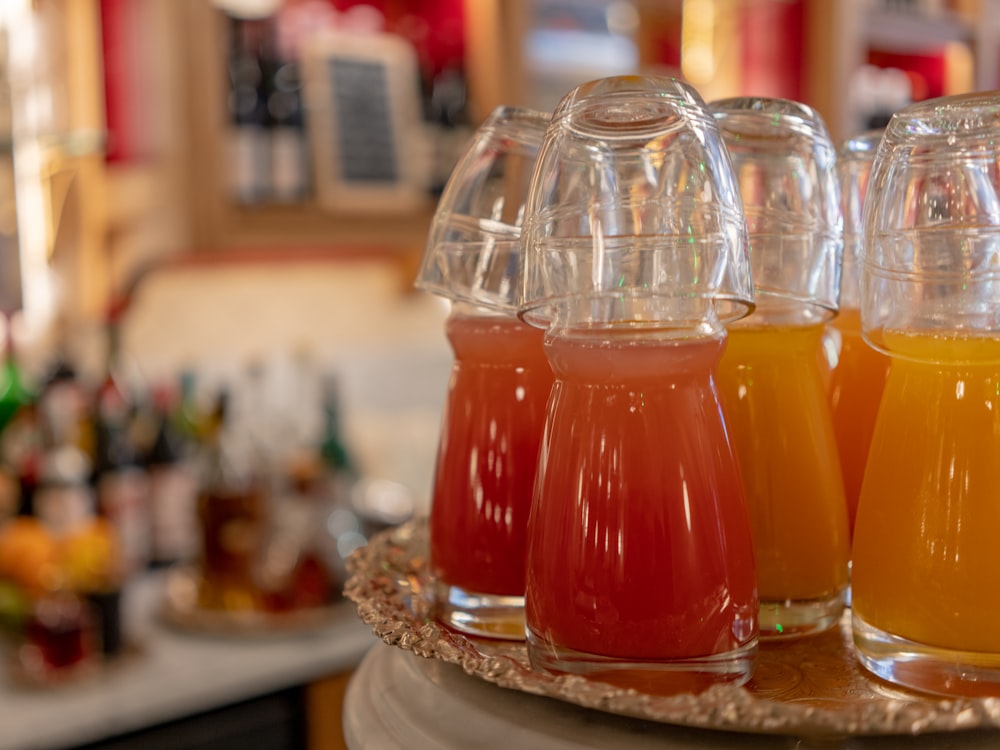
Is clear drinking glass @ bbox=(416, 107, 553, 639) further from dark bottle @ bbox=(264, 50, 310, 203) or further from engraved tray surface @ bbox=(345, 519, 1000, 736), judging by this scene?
dark bottle @ bbox=(264, 50, 310, 203)

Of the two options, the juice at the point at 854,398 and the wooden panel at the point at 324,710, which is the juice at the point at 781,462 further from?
the wooden panel at the point at 324,710

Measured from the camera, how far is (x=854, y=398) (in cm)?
68

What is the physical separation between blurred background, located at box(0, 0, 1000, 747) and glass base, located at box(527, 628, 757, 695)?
1.19 meters

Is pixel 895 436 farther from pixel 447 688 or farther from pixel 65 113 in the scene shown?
pixel 65 113

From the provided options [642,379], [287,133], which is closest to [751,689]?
[642,379]

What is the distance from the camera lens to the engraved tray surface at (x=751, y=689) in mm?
430

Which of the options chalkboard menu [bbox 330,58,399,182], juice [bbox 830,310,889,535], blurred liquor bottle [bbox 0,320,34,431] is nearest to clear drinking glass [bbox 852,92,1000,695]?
juice [bbox 830,310,889,535]

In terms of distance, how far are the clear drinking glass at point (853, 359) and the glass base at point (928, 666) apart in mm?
147

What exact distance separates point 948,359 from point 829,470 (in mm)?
122

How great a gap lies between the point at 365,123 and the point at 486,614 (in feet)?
5.44

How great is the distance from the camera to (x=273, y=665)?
64.3 inches

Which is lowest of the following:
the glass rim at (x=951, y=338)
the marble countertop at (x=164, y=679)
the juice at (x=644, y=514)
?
the marble countertop at (x=164, y=679)

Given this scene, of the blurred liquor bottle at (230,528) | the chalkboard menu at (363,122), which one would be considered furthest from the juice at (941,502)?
the chalkboard menu at (363,122)

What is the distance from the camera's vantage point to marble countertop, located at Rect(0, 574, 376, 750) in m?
1.45
